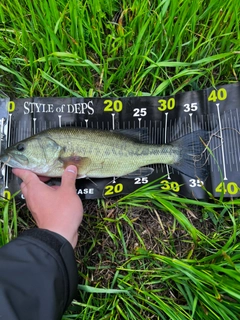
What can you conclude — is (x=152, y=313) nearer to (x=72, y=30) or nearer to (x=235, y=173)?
(x=235, y=173)

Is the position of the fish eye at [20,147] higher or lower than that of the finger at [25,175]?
higher

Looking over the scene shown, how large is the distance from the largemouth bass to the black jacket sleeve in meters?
0.71

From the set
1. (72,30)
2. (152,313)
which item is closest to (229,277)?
(152,313)

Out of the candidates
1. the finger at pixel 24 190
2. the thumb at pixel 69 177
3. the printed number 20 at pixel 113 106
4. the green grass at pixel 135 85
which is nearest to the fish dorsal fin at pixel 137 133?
the printed number 20 at pixel 113 106

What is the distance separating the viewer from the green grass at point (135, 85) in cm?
249

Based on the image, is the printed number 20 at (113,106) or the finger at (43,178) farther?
the printed number 20 at (113,106)

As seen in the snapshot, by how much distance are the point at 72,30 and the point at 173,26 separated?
0.94 meters

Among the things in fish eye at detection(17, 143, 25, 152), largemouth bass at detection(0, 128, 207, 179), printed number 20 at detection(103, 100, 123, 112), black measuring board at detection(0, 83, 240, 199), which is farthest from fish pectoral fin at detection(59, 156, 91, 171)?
printed number 20 at detection(103, 100, 123, 112)

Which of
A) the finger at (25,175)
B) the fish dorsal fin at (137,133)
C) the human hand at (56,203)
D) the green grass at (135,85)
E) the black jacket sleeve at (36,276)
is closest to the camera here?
the black jacket sleeve at (36,276)

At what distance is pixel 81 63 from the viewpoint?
2871mm

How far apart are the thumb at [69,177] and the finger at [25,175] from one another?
239 mm

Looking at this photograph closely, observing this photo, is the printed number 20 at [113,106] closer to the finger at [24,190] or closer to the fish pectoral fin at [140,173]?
the fish pectoral fin at [140,173]

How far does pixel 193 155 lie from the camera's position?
2773 millimetres

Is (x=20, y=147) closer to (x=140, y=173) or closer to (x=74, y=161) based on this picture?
(x=74, y=161)
